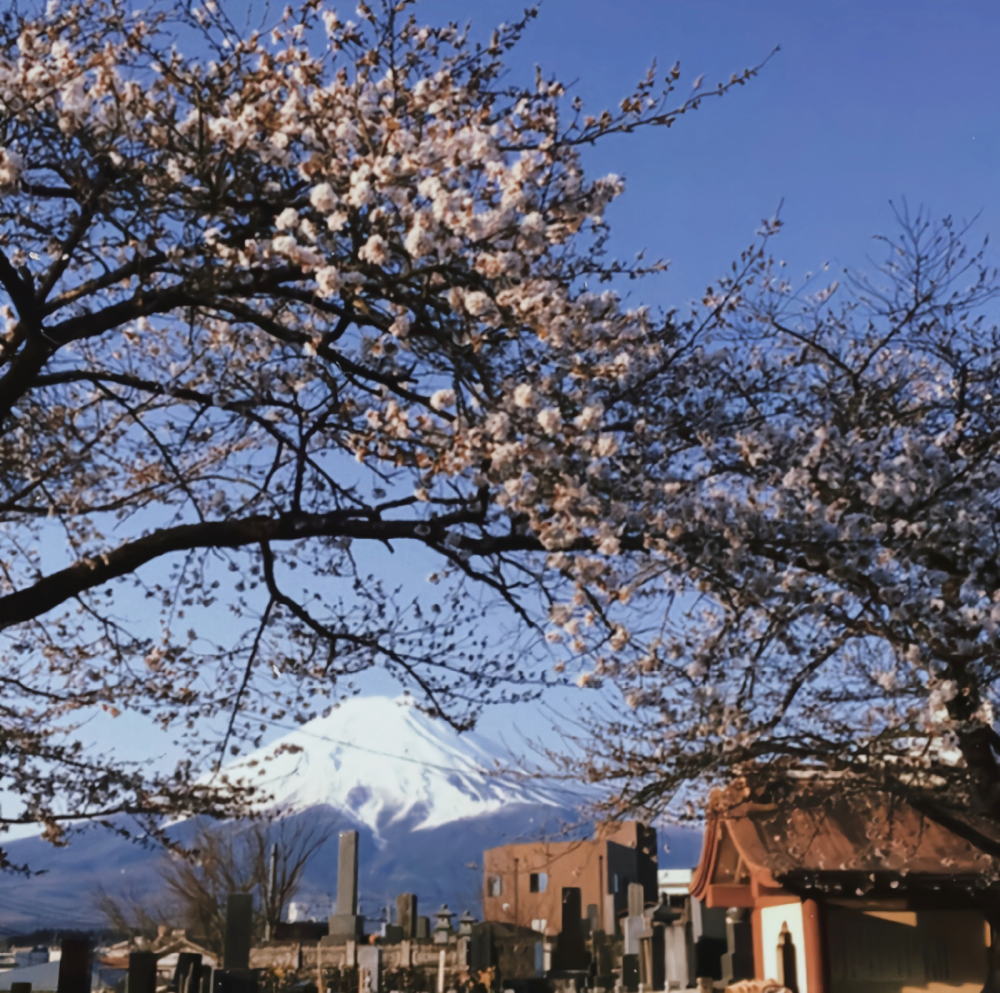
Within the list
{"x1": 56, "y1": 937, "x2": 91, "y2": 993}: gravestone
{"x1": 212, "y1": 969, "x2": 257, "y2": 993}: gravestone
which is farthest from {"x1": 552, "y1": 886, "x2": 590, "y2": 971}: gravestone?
{"x1": 56, "y1": 937, "x2": 91, "y2": 993}: gravestone

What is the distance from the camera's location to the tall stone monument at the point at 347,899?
25500 millimetres

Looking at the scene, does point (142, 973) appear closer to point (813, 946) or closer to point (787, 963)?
point (813, 946)

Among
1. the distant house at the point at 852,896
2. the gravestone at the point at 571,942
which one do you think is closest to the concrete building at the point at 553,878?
the gravestone at the point at 571,942

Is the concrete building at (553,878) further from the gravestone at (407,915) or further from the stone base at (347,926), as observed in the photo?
the stone base at (347,926)

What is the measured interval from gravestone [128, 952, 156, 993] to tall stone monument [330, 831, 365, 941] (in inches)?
469

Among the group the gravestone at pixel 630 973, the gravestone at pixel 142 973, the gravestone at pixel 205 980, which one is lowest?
the gravestone at pixel 630 973

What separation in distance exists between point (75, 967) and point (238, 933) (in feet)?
20.3

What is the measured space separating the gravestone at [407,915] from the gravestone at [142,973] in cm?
1768

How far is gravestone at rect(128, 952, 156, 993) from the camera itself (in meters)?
13.3

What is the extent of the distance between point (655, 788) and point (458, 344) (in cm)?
607

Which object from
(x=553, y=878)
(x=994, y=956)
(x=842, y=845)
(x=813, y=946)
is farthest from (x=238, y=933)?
(x=553, y=878)

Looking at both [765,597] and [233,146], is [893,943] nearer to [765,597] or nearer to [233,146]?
[765,597]

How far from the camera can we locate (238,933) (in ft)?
59.1

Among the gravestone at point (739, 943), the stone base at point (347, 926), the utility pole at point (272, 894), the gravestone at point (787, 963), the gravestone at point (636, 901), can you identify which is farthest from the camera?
the utility pole at point (272, 894)
